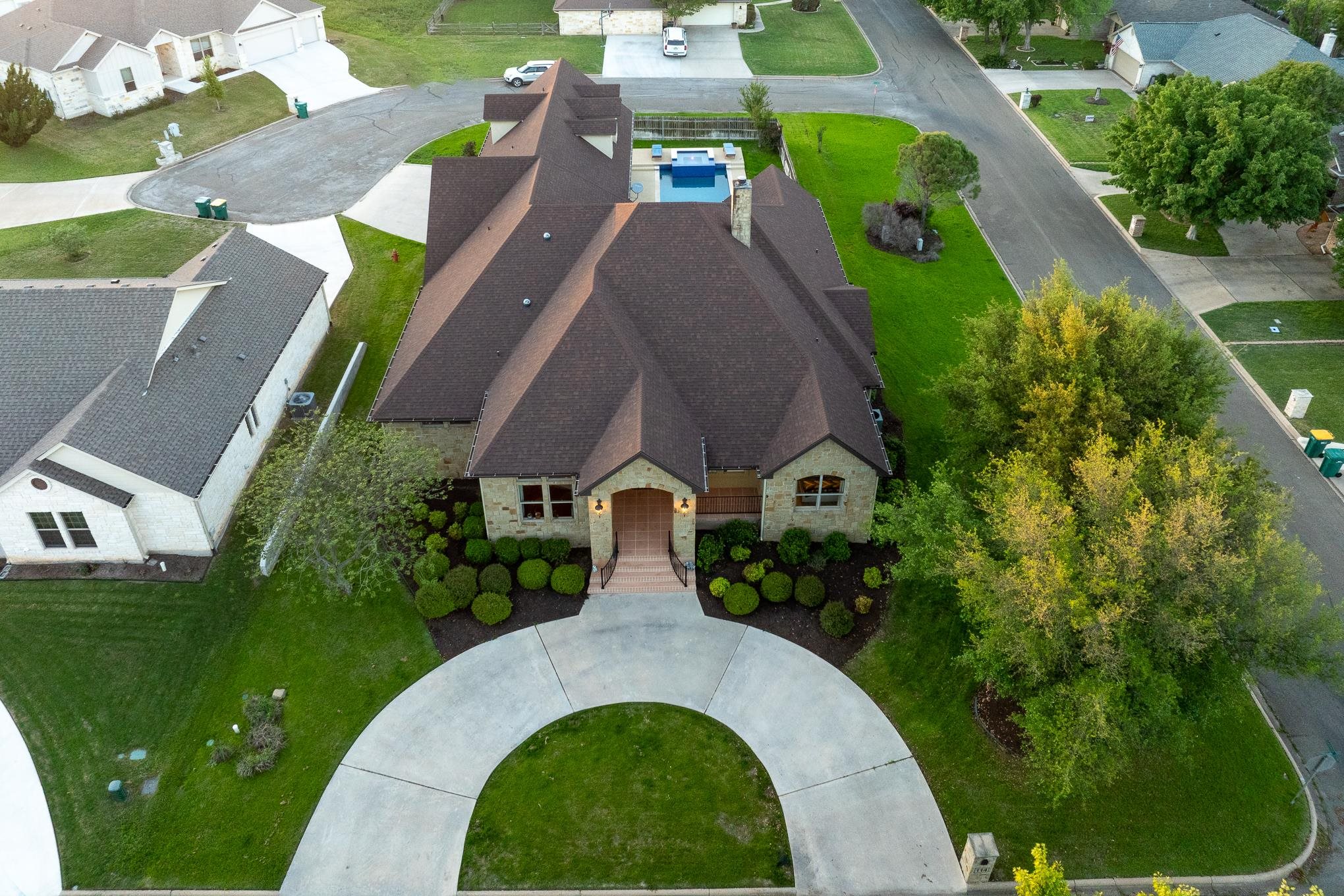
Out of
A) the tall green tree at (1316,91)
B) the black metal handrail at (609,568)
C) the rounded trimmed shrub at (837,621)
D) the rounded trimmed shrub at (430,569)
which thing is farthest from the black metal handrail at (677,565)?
the tall green tree at (1316,91)

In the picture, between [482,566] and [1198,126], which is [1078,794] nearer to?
[482,566]

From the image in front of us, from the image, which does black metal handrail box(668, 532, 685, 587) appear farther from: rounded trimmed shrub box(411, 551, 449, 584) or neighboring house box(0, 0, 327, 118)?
neighboring house box(0, 0, 327, 118)

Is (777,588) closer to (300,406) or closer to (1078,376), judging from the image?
(1078,376)

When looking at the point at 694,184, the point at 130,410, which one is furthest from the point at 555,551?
the point at 694,184

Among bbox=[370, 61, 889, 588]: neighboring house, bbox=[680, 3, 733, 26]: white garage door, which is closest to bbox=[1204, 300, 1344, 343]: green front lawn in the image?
bbox=[370, 61, 889, 588]: neighboring house

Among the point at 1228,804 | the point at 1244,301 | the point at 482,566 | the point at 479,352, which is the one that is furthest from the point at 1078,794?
the point at 1244,301
